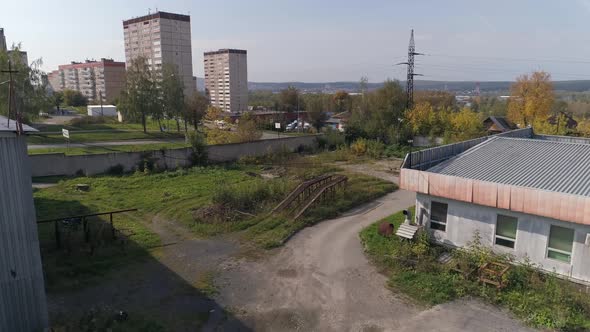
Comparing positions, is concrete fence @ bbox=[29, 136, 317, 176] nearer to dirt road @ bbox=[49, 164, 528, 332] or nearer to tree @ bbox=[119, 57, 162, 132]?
dirt road @ bbox=[49, 164, 528, 332]

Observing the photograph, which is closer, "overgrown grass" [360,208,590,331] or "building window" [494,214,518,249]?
"overgrown grass" [360,208,590,331]

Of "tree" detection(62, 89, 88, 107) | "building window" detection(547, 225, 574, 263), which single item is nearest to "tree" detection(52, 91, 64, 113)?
"tree" detection(62, 89, 88, 107)

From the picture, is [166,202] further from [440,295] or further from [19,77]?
[19,77]

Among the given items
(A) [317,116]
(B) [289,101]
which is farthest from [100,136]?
(B) [289,101]

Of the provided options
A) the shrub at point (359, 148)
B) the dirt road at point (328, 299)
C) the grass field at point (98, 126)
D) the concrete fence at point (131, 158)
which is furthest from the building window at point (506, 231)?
the grass field at point (98, 126)

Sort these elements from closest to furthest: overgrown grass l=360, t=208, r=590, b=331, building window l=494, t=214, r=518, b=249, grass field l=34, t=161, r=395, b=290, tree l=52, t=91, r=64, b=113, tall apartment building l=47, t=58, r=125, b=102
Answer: overgrown grass l=360, t=208, r=590, b=331 < building window l=494, t=214, r=518, b=249 < grass field l=34, t=161, r=395, b=290 < tree l=52, t=91, r=64, b=113 < tall apartment building l=47, t=58, r=125, b=102

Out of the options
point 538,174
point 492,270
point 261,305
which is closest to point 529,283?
point 492,270

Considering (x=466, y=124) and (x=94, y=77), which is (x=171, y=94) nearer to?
(x=466, y=124)
